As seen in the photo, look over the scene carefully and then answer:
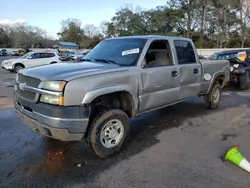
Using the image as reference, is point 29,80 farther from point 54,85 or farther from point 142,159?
point 142,159

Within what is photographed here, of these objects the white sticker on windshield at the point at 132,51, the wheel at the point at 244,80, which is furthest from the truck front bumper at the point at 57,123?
the wheel at the point at 244,80

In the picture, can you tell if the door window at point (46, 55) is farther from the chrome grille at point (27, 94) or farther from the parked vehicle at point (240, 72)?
the chrome grille at point (27, 94)

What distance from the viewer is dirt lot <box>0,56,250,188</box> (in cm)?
309

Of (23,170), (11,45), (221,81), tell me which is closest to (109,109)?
(23,170)

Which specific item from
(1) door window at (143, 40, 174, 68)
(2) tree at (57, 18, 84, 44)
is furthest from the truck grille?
(2) tree at (57, 18, 84, 44)

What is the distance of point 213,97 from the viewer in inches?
259

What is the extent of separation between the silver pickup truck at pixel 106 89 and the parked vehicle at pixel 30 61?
13.9m

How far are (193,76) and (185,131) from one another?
1.25 m

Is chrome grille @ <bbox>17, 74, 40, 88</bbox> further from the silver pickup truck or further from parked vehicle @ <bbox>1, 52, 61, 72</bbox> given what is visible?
parked vehicle @ <bbox>1, 52, 61, 72</bbox>

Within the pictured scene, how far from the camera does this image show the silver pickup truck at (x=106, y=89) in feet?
10.4

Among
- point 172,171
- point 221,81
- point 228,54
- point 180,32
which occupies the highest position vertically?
point 180,32

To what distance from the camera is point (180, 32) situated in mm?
48594

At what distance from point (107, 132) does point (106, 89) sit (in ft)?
2.39

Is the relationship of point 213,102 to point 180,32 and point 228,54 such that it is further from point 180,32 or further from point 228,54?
point 180,32
